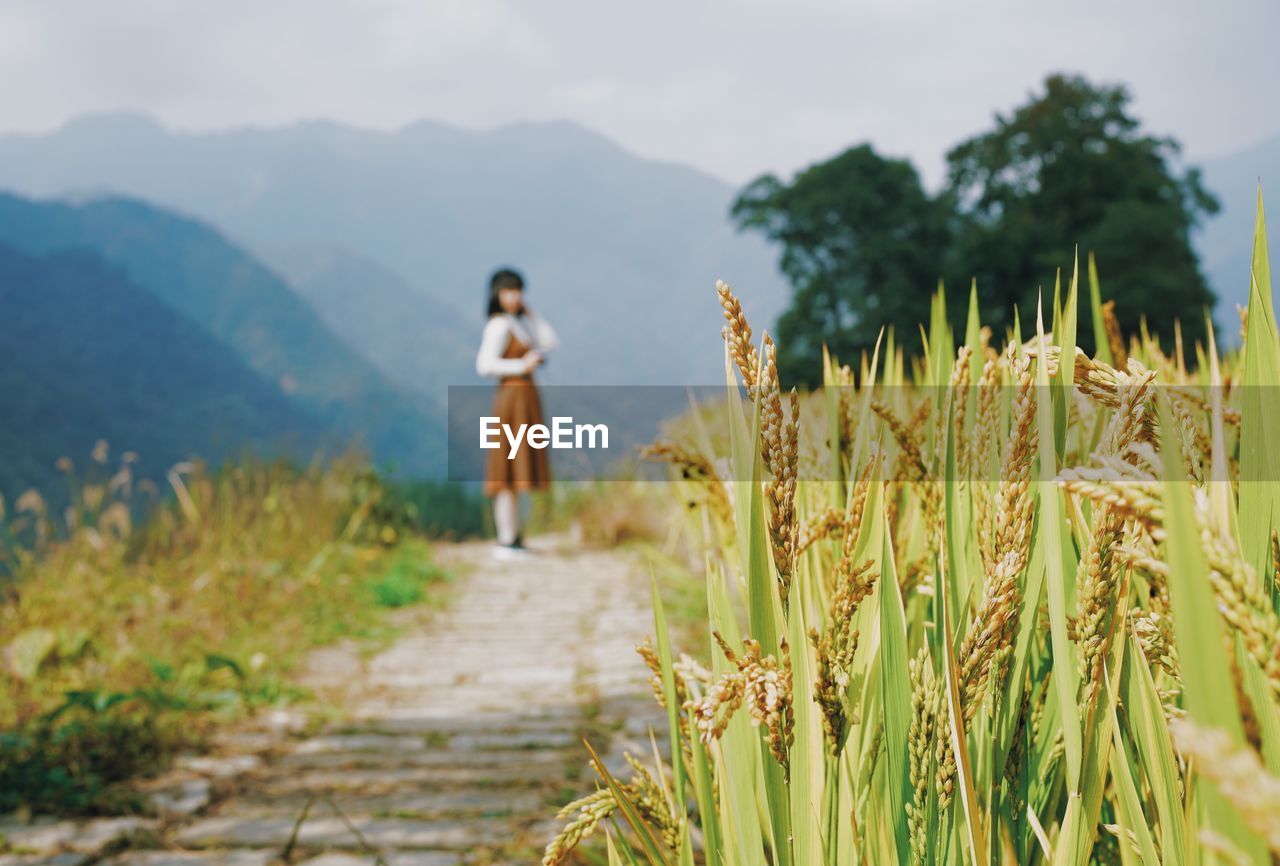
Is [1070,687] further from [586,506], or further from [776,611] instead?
[586,506]

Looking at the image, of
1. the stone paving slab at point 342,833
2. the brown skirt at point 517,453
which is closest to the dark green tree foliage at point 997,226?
the brown skirt at point 517,453

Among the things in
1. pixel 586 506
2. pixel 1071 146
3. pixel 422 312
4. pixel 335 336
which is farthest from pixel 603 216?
A: pixel 586 506

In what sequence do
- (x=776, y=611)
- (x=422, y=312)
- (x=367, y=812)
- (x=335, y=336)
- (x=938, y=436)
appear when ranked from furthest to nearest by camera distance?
(x=422, y=312) → (x=335, y=336) → (x=367, y=812) → (x=938, y=436) → (x=776, y=611)

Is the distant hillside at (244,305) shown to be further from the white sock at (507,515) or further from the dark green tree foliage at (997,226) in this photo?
the white sock at (507,515)

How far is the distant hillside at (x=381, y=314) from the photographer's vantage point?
107 metres

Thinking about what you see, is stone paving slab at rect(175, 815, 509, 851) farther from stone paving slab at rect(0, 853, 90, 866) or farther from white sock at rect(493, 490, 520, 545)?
white sock at rect(493, 490, 520, 545)

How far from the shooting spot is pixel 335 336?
8756 centimetres

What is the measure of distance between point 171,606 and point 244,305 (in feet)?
295

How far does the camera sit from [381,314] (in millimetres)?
115562

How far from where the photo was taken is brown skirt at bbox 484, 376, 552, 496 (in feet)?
25.9

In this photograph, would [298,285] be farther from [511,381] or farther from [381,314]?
[511,381]

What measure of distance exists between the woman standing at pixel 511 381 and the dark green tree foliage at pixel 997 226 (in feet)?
53.0

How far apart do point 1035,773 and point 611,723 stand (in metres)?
2.72

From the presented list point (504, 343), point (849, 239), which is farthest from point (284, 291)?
point (504, 343)
